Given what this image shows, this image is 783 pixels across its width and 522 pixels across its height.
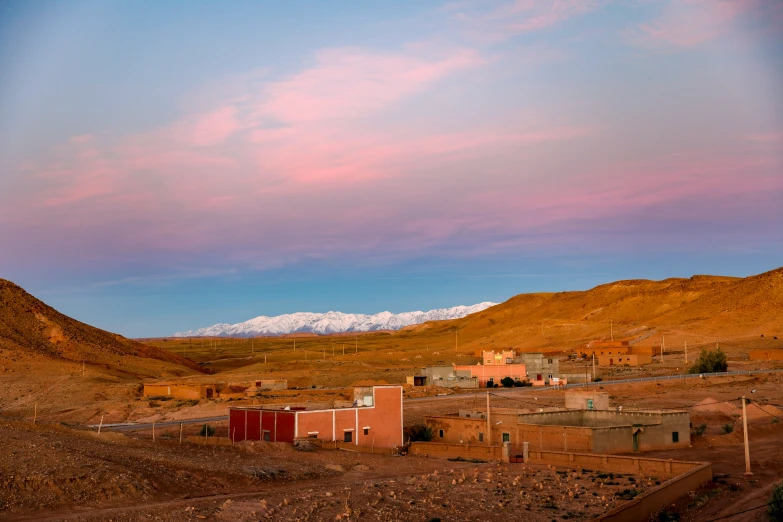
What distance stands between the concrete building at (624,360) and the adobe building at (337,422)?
6908 centimetres

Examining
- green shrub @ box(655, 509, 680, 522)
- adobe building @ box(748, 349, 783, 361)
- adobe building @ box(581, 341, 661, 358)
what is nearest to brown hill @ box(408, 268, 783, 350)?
adobe building @ box(581, 341, 661, 358)

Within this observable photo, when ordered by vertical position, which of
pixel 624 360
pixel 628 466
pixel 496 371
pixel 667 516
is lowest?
pixel 667 516

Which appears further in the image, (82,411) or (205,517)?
(82,411)

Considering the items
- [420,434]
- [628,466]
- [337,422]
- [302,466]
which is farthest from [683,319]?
[302,466]

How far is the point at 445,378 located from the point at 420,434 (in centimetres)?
4047

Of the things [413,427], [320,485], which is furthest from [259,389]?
[320,485]

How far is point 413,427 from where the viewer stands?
178 feet

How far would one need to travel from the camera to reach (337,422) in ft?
158

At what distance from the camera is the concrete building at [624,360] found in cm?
11200

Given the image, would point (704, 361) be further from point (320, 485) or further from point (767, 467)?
point (320, 485)

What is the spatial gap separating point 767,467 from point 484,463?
14096 millimetres

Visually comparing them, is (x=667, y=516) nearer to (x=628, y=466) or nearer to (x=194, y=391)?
(x=628, y=466)

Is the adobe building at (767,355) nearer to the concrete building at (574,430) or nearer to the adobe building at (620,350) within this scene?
the adobe building at (620,350)

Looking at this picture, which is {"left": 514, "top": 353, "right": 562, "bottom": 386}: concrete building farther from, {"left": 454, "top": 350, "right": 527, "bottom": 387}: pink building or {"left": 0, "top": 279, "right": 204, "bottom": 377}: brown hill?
{"left": 0, "top": 279, "right": 204, "bottom": 377}: brown hill
